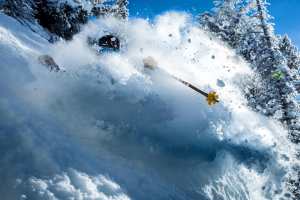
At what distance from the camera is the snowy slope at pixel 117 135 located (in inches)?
239

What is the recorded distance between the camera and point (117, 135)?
28.1ft

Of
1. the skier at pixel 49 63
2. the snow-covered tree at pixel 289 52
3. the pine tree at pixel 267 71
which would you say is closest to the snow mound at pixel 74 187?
the skier at pixel 49 63

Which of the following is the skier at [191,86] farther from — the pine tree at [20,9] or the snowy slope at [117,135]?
the pine tree at [20,9]

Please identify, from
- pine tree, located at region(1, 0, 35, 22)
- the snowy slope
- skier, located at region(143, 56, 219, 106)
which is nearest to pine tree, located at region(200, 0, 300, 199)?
the snowy slope

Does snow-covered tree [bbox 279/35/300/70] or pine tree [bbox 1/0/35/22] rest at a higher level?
snow-covered tree [bbox 279/35/300/70]

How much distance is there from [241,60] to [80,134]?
1790 cm

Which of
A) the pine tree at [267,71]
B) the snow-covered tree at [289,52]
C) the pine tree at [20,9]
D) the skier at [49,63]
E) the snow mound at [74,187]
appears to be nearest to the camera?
the snow mound at [74,187]

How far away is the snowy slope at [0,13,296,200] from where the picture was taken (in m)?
6.07

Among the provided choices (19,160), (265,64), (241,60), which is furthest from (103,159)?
(241,60)

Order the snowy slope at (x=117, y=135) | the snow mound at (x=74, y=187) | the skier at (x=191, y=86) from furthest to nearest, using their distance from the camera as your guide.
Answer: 1. the skier at (x=191, y=86)
2. the snowy slope at (x=117, y=135)
3. the snow mound at (x=74, y=187)

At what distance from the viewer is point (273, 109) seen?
20594 mm

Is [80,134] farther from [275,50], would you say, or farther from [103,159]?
[275,50]

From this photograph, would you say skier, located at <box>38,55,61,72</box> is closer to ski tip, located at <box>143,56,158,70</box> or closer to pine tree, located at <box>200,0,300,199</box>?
ski tip, located at <box>143,56,158,70</box>

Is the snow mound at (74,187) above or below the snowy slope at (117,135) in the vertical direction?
below
